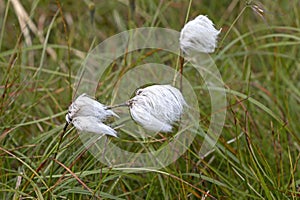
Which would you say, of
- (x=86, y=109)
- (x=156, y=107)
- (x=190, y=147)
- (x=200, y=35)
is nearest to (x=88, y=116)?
(x=86, y=109)

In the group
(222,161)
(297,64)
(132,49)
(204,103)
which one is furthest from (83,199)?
(297,64)

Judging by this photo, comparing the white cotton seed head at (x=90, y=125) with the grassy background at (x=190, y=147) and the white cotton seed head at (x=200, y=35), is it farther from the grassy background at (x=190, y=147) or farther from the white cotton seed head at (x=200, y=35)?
the white cotton seed head at (x=200, y=35)

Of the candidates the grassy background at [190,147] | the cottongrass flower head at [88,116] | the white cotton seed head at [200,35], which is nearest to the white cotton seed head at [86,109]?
the cottongrass flower head at [88,116]

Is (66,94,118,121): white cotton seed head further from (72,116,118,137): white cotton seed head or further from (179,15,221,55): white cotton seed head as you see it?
(179,15,221,55): white cotton seed head

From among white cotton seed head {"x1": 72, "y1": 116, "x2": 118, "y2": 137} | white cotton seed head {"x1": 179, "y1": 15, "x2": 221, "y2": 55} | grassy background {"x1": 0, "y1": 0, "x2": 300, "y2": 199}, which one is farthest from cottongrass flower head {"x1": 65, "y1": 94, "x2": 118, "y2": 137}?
white cotton seed head {"x1": 179, "y1": 15, "x2": 221, "y2": 55}

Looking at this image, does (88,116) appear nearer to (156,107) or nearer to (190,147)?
(156,107)

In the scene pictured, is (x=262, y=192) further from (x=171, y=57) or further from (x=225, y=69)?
(x=171, y=57)
